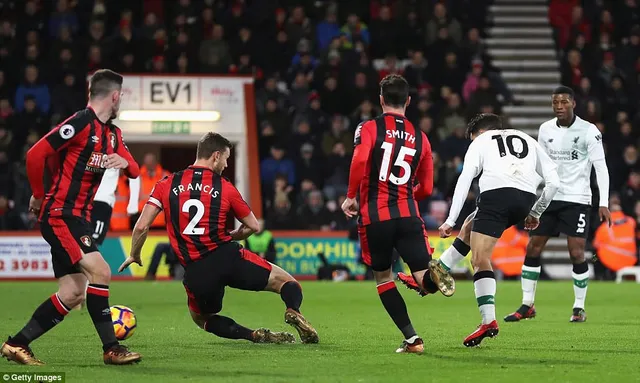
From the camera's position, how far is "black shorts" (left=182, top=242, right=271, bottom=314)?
8.79 m

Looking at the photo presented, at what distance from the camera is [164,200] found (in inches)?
342

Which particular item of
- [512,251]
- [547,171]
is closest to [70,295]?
[547,171]

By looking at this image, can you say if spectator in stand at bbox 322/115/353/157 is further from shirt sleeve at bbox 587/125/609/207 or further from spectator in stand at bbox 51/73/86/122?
shirt sleeve at bbox 587/125/609/207

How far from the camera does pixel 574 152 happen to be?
12.0 meters

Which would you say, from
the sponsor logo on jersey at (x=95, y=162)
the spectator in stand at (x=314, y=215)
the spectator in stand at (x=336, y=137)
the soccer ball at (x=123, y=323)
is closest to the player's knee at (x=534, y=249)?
the soccer ball at (x=123, y=323)

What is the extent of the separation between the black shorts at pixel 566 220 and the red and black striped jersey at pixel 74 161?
557cm

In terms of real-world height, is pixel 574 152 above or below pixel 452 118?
below

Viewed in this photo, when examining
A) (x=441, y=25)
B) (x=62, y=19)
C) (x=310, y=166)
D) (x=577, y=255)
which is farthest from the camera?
(x=441, y=25)

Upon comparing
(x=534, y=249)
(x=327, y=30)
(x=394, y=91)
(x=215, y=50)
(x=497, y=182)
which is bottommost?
(x=534, y=249)

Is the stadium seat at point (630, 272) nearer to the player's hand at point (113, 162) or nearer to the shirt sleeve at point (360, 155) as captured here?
the shirt sleeve at point (360, 155)

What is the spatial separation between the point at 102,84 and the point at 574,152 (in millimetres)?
5848

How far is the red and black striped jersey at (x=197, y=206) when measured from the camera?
8695mm

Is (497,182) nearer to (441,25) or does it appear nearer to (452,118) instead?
(452,118)

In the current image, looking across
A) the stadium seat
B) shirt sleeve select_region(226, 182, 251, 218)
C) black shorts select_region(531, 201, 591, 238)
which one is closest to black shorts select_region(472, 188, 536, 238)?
shirt sleeve select_region(226, 182, 251, 218)
